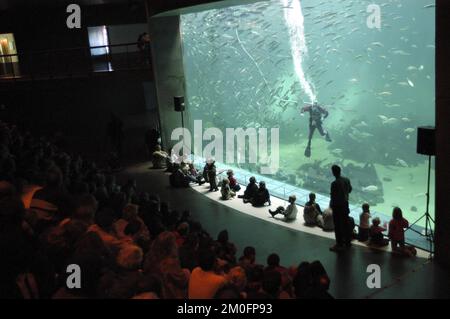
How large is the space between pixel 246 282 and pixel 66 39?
16.0 meters

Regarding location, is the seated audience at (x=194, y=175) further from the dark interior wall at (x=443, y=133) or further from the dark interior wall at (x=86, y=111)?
the dark interior wall at (x=443, y=133)

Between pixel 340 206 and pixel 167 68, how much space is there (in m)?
8.40

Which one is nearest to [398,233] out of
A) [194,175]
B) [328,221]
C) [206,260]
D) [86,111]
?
[328,221]

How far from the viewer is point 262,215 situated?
855cm

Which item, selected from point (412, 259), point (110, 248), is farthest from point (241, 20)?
point (110, 248)

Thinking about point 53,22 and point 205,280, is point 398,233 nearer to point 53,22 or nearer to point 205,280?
point 205,280

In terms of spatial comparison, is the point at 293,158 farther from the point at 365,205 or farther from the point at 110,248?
the point at 110,248

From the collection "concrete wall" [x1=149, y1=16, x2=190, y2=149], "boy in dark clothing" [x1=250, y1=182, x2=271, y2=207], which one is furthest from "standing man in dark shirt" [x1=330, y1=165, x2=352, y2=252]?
"concrete wall" [x1=149, y1=16, x2=190, y2=149]

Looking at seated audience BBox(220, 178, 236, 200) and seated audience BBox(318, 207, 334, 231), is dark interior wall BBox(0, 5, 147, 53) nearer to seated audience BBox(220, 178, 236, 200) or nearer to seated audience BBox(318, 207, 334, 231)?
seated audience BBox(220, 178, 236, 200)

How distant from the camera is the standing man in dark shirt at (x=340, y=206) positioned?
617 cm

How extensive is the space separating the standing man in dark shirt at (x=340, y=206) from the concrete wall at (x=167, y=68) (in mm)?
7955

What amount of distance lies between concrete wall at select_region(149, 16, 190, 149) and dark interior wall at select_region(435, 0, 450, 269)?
8.96 meters

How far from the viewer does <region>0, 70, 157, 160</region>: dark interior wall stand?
13742mm

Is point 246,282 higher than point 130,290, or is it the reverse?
point 130,290
